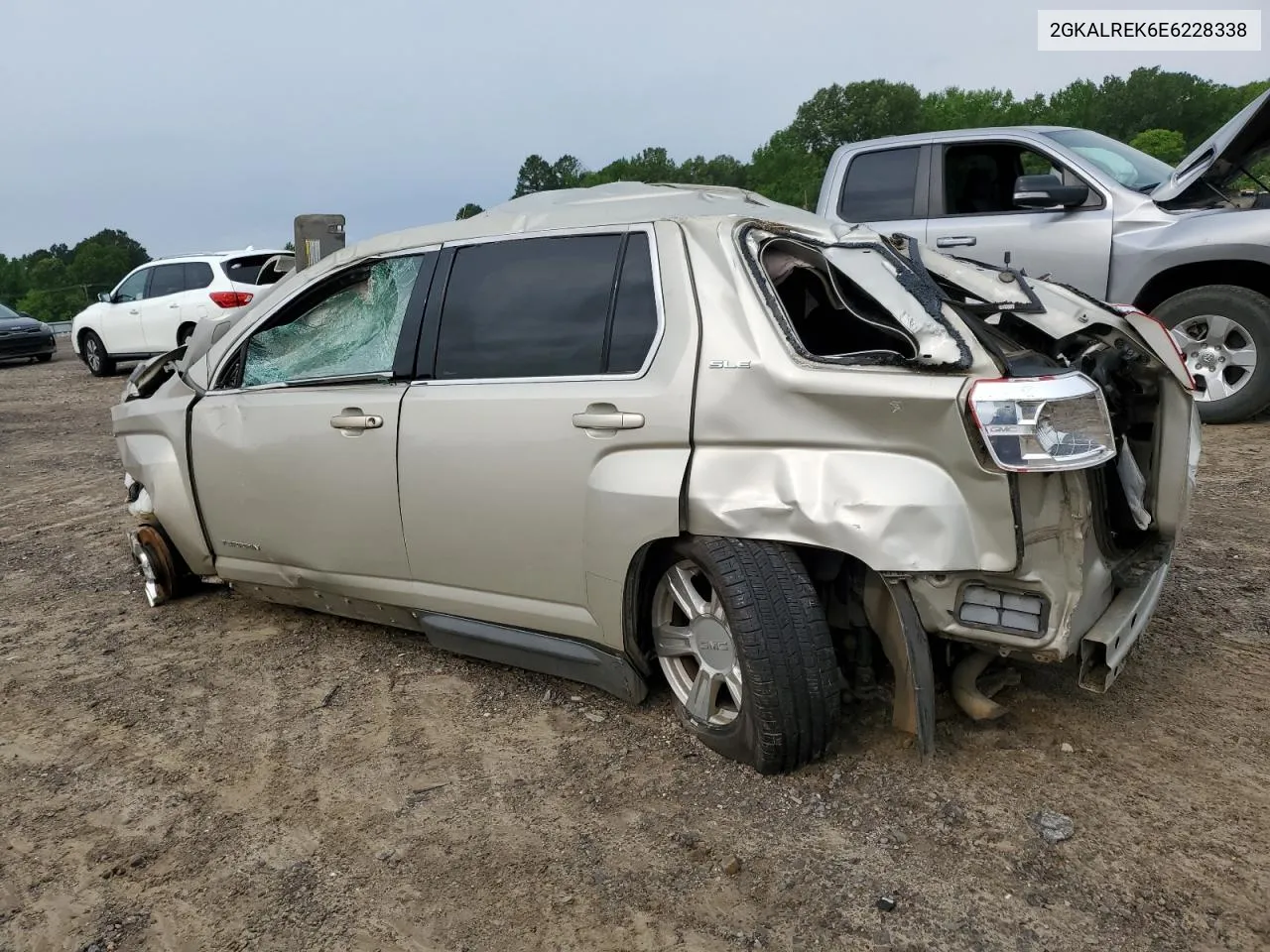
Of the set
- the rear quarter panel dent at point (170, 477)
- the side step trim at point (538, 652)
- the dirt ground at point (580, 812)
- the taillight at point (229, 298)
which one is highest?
the taillight at point (229, 298)

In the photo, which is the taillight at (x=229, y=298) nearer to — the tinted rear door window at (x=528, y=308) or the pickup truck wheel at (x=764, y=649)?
the tinted rear door window at (x=528, y=308)

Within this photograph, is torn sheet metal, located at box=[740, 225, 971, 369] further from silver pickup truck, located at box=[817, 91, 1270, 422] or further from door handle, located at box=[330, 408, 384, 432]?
silver pickup truck, located at box=[817, 91, 1270, 422]

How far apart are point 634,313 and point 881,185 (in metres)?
4.85

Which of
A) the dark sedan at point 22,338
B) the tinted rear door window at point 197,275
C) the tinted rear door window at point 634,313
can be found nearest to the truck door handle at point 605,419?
the tinted rear door window at point 634,313

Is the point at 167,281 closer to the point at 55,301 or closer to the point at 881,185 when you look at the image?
the point at 881,185

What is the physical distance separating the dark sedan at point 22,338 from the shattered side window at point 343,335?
18378 mm

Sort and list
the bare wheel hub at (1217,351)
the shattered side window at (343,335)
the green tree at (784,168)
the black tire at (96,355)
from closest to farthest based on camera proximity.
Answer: the shattered side window at (343,335) → the bare wheel hub at (1217,351) → the black tire at (96,355) → the green tree at (784,168)

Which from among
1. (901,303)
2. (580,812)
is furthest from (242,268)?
(901,303)

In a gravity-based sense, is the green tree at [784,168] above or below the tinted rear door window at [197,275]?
above

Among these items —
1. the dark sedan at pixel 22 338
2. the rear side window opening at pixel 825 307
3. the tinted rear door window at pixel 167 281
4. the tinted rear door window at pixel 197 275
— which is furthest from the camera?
the dark sedan at pixel 22 338

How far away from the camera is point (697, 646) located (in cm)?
306

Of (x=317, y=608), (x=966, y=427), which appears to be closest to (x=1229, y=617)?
(x=966, y=427)

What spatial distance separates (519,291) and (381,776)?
5.43 ft

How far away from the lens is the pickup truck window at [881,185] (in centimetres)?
716
